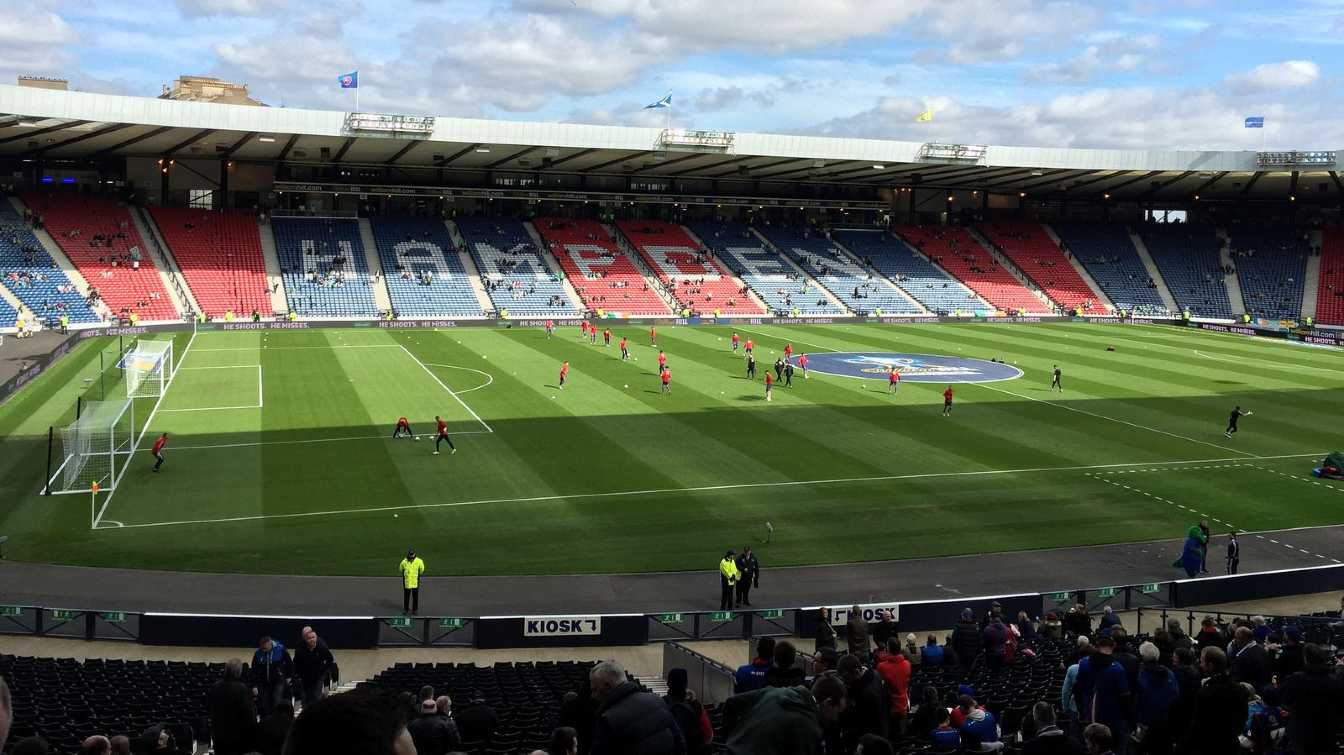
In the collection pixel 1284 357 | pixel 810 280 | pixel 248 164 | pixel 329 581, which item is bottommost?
pixel 329 581

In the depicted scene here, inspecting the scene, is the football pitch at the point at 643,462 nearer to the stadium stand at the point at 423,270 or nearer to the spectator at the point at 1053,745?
the stadium stand at the point at 423,270

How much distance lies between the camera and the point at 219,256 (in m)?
84.6

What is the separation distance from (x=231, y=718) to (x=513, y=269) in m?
83.8

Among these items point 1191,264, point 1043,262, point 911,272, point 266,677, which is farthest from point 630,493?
point 1191,264

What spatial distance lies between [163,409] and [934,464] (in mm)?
30729

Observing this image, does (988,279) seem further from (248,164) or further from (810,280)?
(248,164)

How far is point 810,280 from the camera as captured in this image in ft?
324

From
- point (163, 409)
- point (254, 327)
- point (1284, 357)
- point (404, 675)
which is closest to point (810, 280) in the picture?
point (1284, 357)

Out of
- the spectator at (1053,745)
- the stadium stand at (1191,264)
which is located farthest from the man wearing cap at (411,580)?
the stadium stand at (1191,264)

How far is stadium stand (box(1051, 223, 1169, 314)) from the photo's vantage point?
335ft

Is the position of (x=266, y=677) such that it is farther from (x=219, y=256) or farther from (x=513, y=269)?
(x=513, y=269)

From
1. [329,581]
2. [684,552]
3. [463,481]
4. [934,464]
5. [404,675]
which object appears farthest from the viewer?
[934,464]

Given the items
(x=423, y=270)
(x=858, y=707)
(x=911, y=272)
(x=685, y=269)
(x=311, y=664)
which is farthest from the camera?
(x=911, y=272)

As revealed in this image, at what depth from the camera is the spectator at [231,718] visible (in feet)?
30.6
